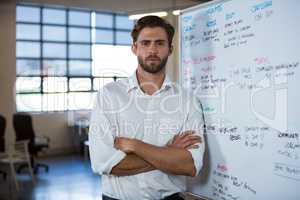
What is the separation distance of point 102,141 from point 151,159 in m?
0.27

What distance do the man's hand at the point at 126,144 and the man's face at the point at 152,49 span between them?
16.5 inches

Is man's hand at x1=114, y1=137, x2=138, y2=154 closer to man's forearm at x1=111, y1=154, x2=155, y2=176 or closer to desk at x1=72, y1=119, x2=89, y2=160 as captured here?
man's forearm at x1=111, y1=154, x2=155, y2=176

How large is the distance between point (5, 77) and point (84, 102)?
214cm

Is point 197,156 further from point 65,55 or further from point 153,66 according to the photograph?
point 65,55

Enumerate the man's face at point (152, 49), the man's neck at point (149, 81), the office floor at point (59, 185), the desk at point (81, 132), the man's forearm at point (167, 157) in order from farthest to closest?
the desk at point (81, 132)
the office floor at point (59, 185)
the man's neck at point (149, 81)
the man's face at point (152, 49)
the man's forearm at point (167, 157)

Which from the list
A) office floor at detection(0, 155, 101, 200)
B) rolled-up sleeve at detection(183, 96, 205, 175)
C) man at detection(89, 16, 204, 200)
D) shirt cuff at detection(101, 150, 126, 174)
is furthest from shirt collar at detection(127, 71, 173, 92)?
office floor at detection(0, 155, 101, 200)

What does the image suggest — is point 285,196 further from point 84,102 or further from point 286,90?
point 84,102

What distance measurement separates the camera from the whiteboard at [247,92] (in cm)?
169

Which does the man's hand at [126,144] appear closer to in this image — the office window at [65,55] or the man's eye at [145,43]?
the man's eye at [145,43]

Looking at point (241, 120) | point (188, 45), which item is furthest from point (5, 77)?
point (241, 120)

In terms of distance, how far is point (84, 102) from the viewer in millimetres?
9430

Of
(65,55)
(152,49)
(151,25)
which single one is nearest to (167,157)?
(152,49)

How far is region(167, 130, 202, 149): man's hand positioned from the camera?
1.93 metres

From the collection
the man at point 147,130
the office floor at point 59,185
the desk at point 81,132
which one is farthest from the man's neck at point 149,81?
the desk at point 81,132
